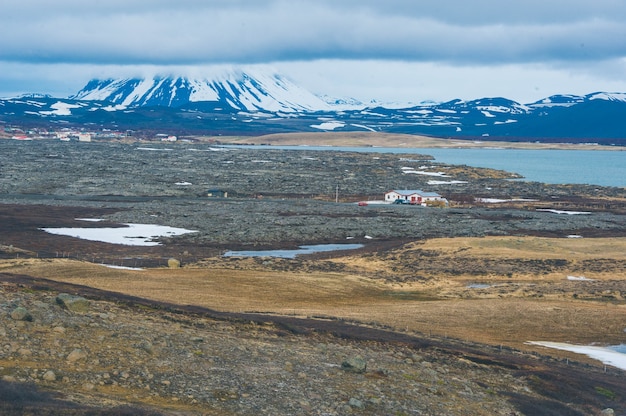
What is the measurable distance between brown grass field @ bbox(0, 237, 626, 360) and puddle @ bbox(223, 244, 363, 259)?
474 cm

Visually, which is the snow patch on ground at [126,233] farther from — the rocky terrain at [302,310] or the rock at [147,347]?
the rock at [147,347]

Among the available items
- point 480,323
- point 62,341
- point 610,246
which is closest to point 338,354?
point 62,341

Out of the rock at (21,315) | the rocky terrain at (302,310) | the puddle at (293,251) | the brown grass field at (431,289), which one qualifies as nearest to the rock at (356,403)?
the rocky terrain at (302,310)

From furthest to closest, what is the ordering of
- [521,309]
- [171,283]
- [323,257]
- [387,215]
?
[387,215] < [323,257] < [171,283] < [521,309]

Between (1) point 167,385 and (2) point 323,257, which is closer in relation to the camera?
(1) point 167,385

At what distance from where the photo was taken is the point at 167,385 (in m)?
19.6

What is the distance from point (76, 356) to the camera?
2017 centimetres

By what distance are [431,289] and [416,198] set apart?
59.4 metres

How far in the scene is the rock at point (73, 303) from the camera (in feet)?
82.6

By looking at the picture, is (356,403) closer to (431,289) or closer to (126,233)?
(431,289)

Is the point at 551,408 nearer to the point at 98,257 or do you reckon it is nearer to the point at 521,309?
the point at 521,309

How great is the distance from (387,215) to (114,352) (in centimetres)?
7239

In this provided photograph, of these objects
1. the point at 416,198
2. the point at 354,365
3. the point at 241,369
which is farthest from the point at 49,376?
the point at 416,198

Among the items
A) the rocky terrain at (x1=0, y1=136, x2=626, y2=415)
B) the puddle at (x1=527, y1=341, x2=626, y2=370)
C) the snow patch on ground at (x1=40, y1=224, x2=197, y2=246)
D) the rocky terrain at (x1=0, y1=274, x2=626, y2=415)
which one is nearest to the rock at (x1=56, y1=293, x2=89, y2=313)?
the rocky terrain at (x1=0, y1=274, x2=626, y2=415)
